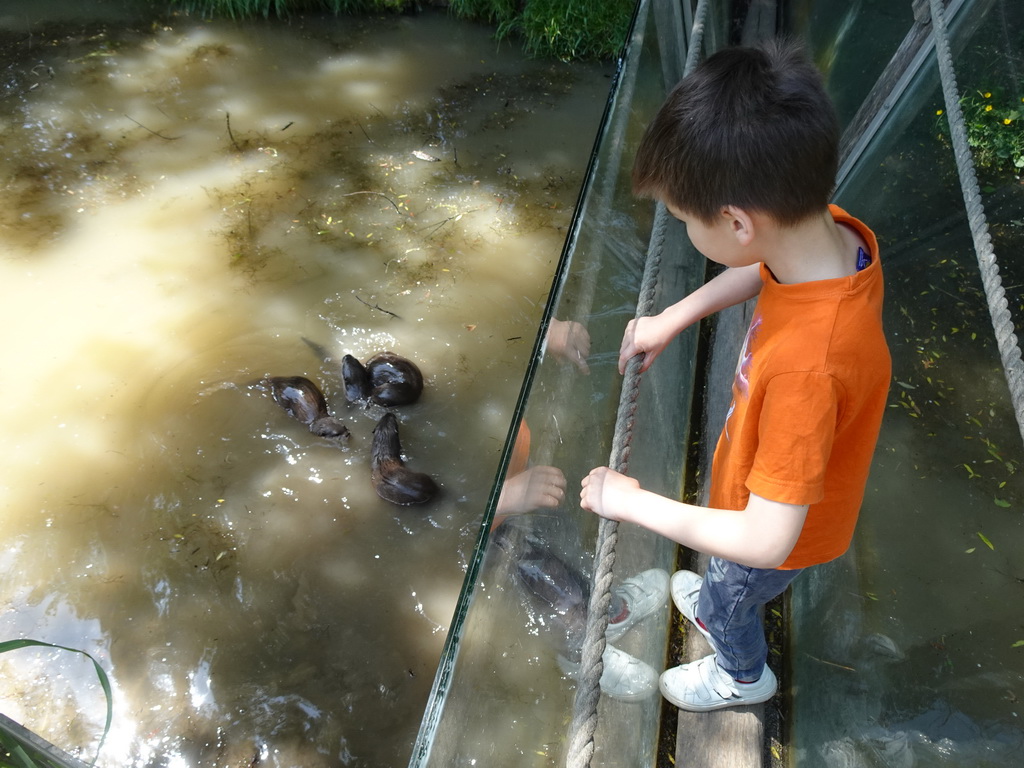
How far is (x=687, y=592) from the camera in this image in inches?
100.0

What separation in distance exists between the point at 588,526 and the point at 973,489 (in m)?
1.02

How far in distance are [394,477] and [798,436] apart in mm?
2209

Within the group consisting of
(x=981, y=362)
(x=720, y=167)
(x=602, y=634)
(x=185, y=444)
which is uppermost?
(x=720, y=167)

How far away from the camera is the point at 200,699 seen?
9.08 ft

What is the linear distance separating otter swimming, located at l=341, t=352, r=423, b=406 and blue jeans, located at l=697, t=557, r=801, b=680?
188cm

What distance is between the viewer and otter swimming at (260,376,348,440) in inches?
138

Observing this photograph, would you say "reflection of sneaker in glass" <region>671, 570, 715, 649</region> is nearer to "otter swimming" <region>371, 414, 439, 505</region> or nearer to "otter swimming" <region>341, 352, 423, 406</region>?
"otter swimming" <region>371, 414, 439, 505</region>

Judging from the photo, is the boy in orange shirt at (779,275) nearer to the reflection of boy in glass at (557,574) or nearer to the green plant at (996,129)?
the reflection of boy in glass at (557,574)

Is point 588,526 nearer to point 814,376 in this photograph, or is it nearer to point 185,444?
point 814,376

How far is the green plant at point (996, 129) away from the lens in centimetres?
213

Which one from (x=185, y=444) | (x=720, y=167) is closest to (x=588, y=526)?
(x=720, y=167)

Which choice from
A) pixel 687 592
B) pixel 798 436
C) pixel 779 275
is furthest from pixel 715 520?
pixel 687 592

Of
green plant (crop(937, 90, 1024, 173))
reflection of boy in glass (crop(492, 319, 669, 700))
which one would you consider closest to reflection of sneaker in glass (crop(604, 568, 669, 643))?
reflection of boy in glass (crop(492, 319, 669, 700))

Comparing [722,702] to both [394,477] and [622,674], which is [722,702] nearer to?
[622,674]
